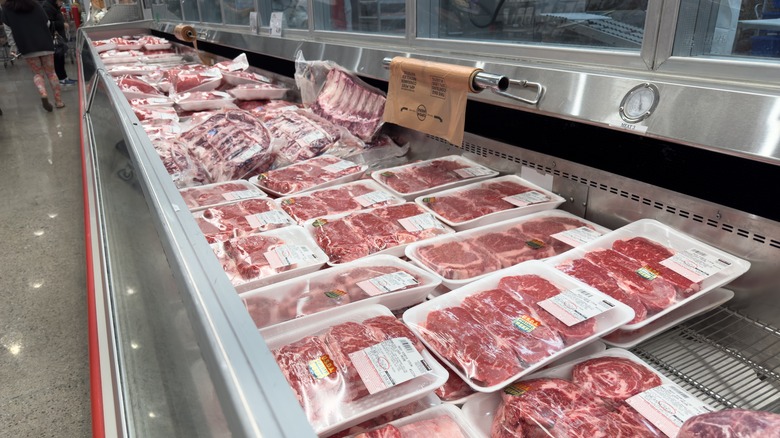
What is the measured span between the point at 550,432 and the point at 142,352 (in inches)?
37.6

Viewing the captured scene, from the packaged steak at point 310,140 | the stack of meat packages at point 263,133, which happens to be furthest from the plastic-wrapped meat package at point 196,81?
the packaged steak at point 310,140

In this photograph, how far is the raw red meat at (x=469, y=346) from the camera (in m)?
1.07

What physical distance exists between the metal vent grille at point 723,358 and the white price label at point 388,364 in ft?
1.83

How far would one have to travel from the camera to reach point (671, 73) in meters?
1.35

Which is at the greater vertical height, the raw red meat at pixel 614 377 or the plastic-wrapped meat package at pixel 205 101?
the plastic-wrapped meat package at pixel 205 101

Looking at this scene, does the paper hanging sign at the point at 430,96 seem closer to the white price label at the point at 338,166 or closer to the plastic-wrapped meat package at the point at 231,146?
the white price label at the point at 338,166

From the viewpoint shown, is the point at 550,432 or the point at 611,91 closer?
the point at 550,432

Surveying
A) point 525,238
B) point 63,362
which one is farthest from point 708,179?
point 63,362

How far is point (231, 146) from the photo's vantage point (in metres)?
2.43

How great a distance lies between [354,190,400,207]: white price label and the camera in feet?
6.39

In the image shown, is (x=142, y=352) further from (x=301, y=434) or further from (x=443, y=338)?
(x=301, y=434)

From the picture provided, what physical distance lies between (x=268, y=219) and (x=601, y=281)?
1.09 metres

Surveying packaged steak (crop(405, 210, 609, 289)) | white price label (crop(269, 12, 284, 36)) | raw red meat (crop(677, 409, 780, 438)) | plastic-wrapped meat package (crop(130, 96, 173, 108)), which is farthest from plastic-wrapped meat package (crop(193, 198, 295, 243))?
white price label (crop(269, 12, 284, 36))

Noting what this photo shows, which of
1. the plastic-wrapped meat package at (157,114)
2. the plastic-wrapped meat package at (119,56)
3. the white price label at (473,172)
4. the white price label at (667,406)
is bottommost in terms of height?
the white price label at (667,406)
